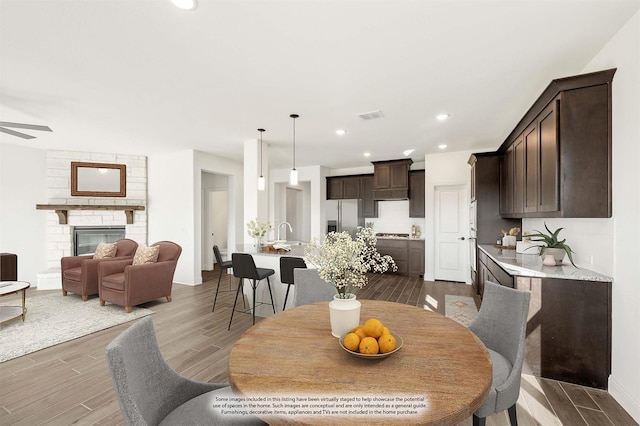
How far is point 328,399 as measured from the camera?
35.3 inches

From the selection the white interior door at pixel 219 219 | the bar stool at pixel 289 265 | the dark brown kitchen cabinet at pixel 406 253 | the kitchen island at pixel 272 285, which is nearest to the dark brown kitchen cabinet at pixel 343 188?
the dark brown kitchen cabinet at pixel 406 253

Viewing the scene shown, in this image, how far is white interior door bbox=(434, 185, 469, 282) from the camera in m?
5.62

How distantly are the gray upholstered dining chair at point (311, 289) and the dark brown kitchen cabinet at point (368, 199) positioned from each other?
4.92m

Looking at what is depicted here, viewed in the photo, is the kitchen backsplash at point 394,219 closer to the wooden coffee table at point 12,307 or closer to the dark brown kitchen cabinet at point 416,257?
the dark brown kitchen cabinet at point 416,257

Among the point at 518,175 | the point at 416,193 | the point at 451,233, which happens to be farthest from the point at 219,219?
the point at 518,175

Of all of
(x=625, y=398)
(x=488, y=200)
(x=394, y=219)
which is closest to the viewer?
(x=625, y=398)

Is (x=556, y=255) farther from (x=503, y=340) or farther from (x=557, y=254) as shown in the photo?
(x=503, y=340)

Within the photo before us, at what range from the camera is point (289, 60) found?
7.64 ft

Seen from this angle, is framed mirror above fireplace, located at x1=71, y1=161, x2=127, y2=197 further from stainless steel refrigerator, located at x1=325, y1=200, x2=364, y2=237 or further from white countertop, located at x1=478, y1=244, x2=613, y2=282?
white countertop, located at x1=478, y1=244, x2=613, y2=282

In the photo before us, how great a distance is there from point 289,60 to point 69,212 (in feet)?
19.6

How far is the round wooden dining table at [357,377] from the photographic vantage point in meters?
0.85

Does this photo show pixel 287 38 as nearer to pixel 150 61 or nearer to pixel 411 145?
pixel 150 61

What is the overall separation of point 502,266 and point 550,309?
0.53 meters

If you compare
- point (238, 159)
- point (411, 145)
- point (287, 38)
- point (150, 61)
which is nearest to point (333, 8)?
point (287, 38)
